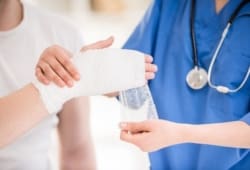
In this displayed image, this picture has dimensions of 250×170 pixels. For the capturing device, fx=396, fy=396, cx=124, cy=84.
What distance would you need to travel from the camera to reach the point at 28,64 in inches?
44.0

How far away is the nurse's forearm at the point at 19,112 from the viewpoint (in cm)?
85

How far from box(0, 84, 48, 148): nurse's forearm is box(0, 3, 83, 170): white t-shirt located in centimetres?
21

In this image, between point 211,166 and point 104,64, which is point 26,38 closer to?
point 104,64

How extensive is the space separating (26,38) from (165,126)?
51cm

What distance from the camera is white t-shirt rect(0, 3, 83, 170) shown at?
107cm

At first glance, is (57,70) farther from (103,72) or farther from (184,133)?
(184,133)

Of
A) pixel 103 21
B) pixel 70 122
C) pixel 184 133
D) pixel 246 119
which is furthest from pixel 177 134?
pixel 103 21

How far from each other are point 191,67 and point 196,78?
0.15 ft

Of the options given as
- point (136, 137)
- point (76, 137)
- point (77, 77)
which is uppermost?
point (77, 77)

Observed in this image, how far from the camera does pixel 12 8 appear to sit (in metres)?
1.12

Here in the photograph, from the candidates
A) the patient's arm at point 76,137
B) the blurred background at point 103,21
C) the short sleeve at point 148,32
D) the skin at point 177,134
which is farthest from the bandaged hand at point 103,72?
the blurred background at point 103,21

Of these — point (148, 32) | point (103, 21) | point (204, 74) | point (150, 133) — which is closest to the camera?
point (150, 133)

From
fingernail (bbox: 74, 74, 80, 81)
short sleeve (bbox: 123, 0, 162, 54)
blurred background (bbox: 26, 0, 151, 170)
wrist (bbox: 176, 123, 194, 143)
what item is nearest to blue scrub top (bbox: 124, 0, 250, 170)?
short sleeve (bbox: 123, 0, 162, 54)

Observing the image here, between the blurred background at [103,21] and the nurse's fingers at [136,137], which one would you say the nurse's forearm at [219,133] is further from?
the blurred background at [103,21]
